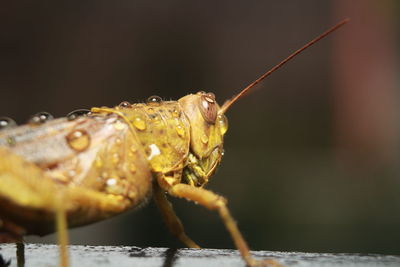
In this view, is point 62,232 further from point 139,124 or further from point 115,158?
point 139,124

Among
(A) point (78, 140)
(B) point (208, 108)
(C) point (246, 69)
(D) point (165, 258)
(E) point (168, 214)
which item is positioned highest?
(C) point (246, 69)

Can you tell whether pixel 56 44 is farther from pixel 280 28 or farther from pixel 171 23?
pixel 280 28

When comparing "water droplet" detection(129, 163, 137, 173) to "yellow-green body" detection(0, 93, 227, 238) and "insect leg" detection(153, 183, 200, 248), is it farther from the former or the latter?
"insect leg" detection(153, 183, 200, 248)

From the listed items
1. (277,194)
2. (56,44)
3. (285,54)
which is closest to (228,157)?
(277,194)

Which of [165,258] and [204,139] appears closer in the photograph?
[165,258]

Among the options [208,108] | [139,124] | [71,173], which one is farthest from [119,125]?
[208,108]

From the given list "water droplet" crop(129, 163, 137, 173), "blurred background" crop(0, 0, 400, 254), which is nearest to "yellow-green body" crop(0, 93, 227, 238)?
"water droplet" crop(129, 163, 137, 173)
